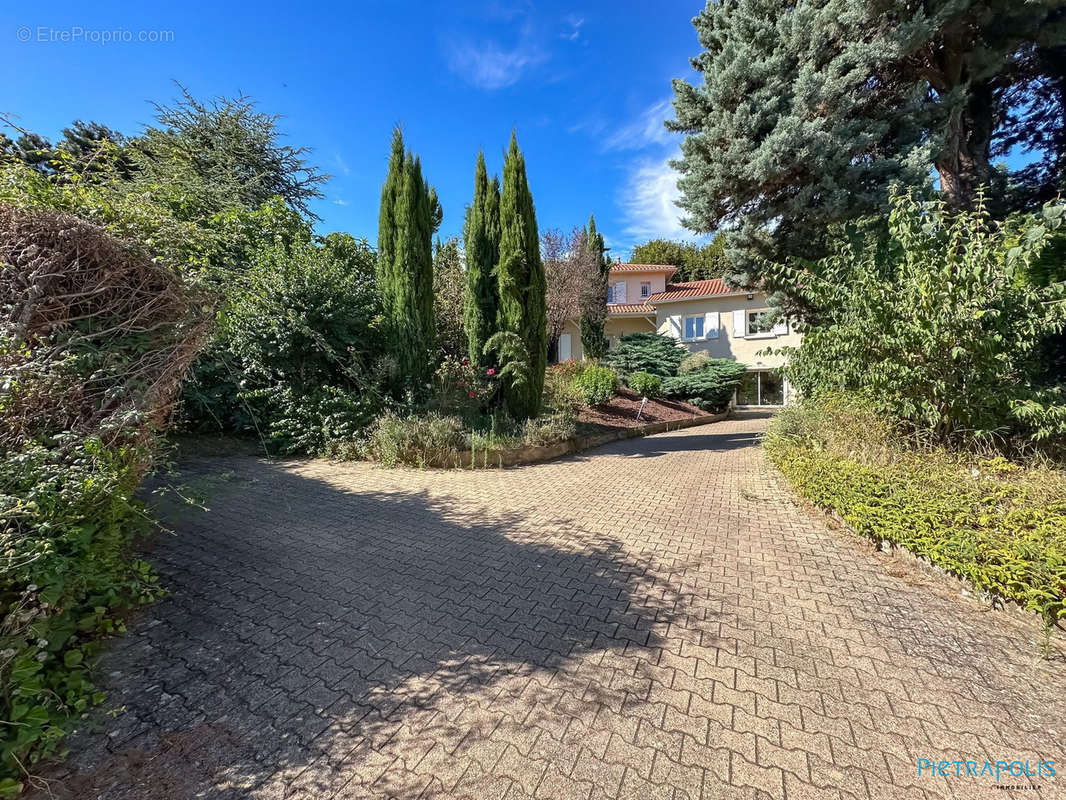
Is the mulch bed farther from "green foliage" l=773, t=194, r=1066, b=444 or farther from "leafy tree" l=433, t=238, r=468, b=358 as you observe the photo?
"green foliage" l=773, t=194, r=1066, b=444

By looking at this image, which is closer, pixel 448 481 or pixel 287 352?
pixel 448 481

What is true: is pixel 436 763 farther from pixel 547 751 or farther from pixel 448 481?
pixel 448 481

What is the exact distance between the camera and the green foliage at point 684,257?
31703 mm

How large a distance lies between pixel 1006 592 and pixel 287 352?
29.4 ft

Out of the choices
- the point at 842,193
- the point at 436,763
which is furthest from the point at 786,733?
the point at 842,193

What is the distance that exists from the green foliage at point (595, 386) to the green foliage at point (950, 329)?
23.8 ft

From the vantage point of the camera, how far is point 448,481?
6.28 metres

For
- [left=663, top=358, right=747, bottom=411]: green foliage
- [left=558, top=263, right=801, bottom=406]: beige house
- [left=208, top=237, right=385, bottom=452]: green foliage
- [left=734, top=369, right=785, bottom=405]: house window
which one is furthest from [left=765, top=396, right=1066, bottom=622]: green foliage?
[left=734, top=369, right=785, bottom=405]: house window

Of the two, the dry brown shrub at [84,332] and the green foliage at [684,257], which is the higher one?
the green foliage at [684,257]

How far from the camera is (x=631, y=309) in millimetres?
22578

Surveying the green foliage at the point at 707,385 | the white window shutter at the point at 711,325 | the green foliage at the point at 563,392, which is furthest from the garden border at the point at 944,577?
the white window shutter at the point at 711,325

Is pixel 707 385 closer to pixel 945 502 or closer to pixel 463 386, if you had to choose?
pixel 463 386

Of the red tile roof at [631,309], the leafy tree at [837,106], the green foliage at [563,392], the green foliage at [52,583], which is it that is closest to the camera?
the green foliage at [52,583]

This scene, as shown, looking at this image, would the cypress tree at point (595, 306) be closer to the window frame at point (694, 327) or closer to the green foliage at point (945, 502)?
the window frame at point (694, 327)
